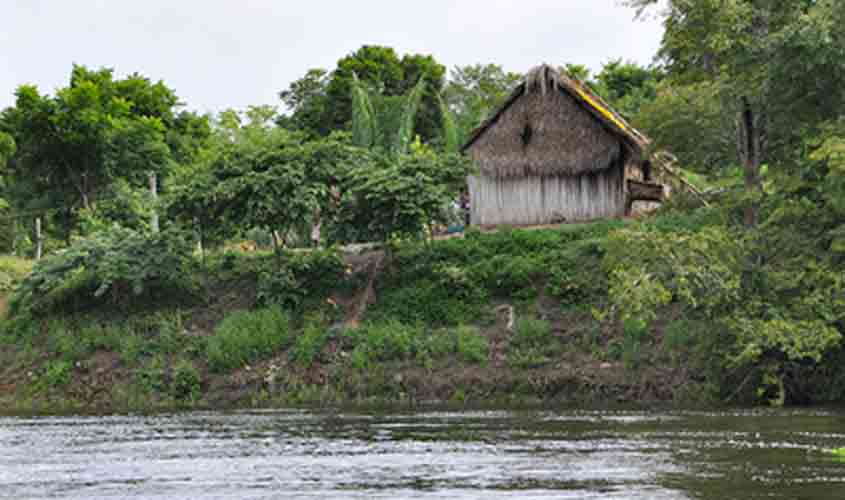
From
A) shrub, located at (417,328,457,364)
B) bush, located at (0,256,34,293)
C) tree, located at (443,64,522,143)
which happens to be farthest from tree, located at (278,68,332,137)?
shrub, located at (417,328,457,364)

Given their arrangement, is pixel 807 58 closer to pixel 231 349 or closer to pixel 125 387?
pixel 231 349

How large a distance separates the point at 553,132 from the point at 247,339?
11.9m

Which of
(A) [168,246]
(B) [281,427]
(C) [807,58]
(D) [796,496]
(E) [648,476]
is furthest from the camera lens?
(A) [168,246]

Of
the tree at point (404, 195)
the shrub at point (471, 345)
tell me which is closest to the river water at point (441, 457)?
the shrub at point (471, 345)

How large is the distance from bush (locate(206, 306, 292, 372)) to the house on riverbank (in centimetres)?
971

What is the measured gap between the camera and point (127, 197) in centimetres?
4044

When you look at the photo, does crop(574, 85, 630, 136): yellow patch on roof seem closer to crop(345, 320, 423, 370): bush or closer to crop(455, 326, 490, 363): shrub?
crop(455, 326, 490, 363): shrub

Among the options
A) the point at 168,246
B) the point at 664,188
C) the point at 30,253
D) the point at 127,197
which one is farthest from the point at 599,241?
the point at 30,253

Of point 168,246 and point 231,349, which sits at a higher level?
point 168,246

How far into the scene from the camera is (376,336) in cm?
2927

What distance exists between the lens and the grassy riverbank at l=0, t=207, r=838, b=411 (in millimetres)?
27109

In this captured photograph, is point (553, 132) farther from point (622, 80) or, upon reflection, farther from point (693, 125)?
point (622, 80)

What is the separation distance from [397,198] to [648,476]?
17.6 metres

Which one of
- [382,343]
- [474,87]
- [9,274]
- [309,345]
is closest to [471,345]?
[382,343]
